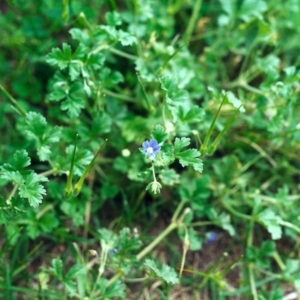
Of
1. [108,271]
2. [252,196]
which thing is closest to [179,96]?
[252,196]

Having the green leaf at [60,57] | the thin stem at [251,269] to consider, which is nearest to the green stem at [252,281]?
the thin stem at [251,269]

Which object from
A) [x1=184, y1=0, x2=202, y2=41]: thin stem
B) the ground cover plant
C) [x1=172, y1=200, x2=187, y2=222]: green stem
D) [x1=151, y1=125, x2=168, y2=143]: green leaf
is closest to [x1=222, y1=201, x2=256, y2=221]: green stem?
the ground cover plant

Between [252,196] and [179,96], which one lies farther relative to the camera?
[252,196]

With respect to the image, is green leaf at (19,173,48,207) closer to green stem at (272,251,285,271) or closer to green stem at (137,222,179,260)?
green stem at (137,222,179,260)

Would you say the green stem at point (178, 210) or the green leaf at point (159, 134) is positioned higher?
the green leaf at point (159, 134)

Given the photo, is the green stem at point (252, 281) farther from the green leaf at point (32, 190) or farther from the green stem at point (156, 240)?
the green leaf at point (32, 190)

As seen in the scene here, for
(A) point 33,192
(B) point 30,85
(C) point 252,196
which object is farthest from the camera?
(B) point 30,85

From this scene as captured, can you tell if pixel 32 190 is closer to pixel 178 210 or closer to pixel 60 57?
pixel 60 57

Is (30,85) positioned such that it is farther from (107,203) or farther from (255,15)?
(255,15)
